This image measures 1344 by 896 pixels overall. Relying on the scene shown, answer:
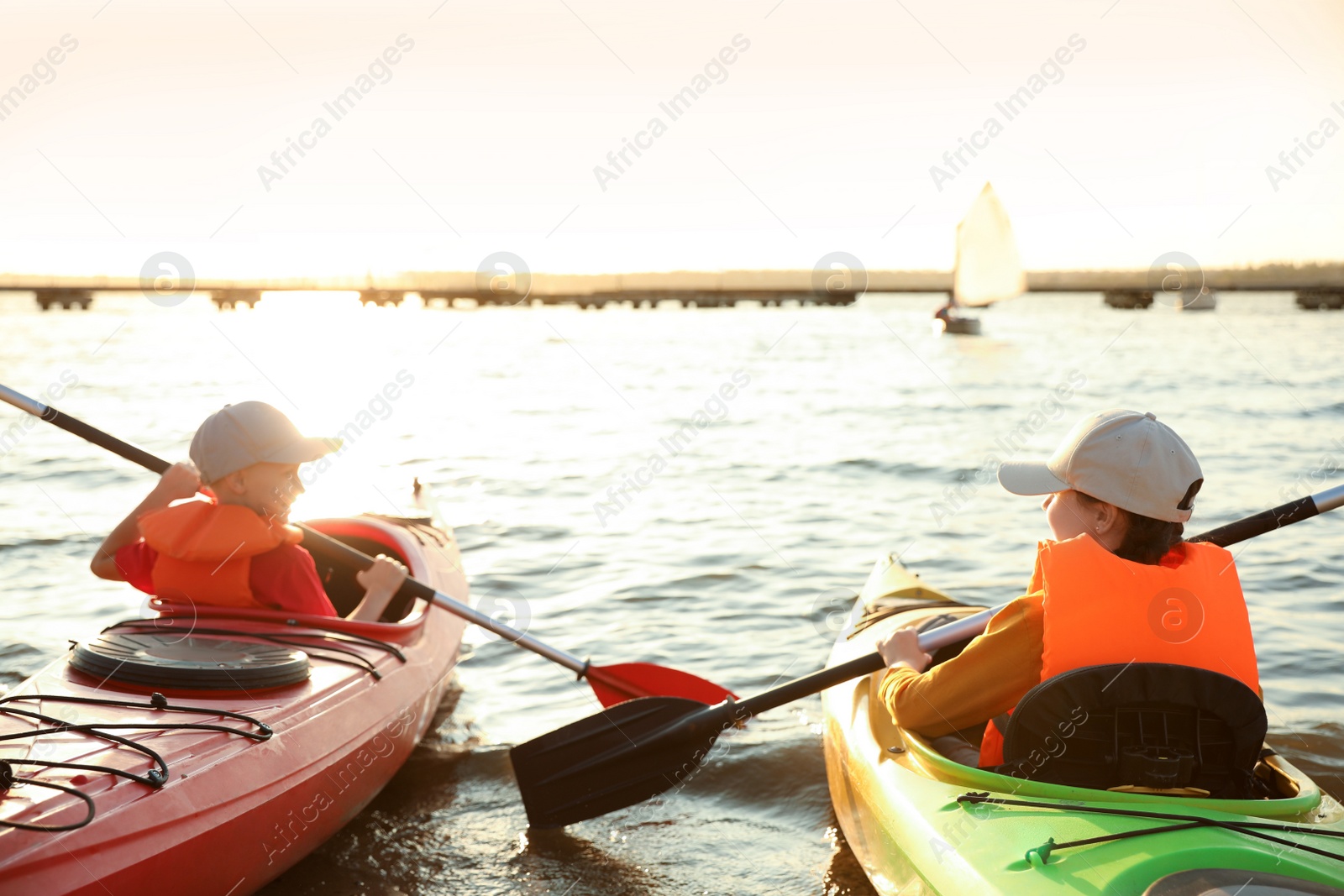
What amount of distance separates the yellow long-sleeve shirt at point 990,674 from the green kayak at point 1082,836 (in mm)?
150

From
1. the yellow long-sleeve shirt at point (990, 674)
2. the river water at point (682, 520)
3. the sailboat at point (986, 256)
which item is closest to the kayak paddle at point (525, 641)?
the river water at point (682, 520)

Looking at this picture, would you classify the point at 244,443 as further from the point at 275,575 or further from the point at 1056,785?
the point at 1056,785

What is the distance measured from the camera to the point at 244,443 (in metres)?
3.49

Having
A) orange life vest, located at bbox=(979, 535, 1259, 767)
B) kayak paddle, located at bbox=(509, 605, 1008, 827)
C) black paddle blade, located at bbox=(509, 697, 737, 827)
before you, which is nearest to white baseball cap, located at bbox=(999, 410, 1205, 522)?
orange life vest, located at bbox=(979, 535, 1259, 767)

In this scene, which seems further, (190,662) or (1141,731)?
(190,662)

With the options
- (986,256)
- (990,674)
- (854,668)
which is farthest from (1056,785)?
(986,256)

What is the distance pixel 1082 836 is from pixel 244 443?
8.99 feet

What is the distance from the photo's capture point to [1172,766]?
7.87 feet

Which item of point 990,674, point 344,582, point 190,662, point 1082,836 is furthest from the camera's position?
point 344,582

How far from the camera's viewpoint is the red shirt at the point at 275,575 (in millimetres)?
3652

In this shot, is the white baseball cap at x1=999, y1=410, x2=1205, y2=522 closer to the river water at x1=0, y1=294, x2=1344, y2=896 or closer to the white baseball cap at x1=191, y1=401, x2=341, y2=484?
the river water at x1=0, y1=294, x2=1344, y2=896

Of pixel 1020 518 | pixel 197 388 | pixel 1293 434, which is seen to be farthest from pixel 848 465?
pixel 197 388

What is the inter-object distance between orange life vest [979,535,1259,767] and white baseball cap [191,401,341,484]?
237 cm

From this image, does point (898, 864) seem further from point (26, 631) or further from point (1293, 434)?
point (1293, 434)
